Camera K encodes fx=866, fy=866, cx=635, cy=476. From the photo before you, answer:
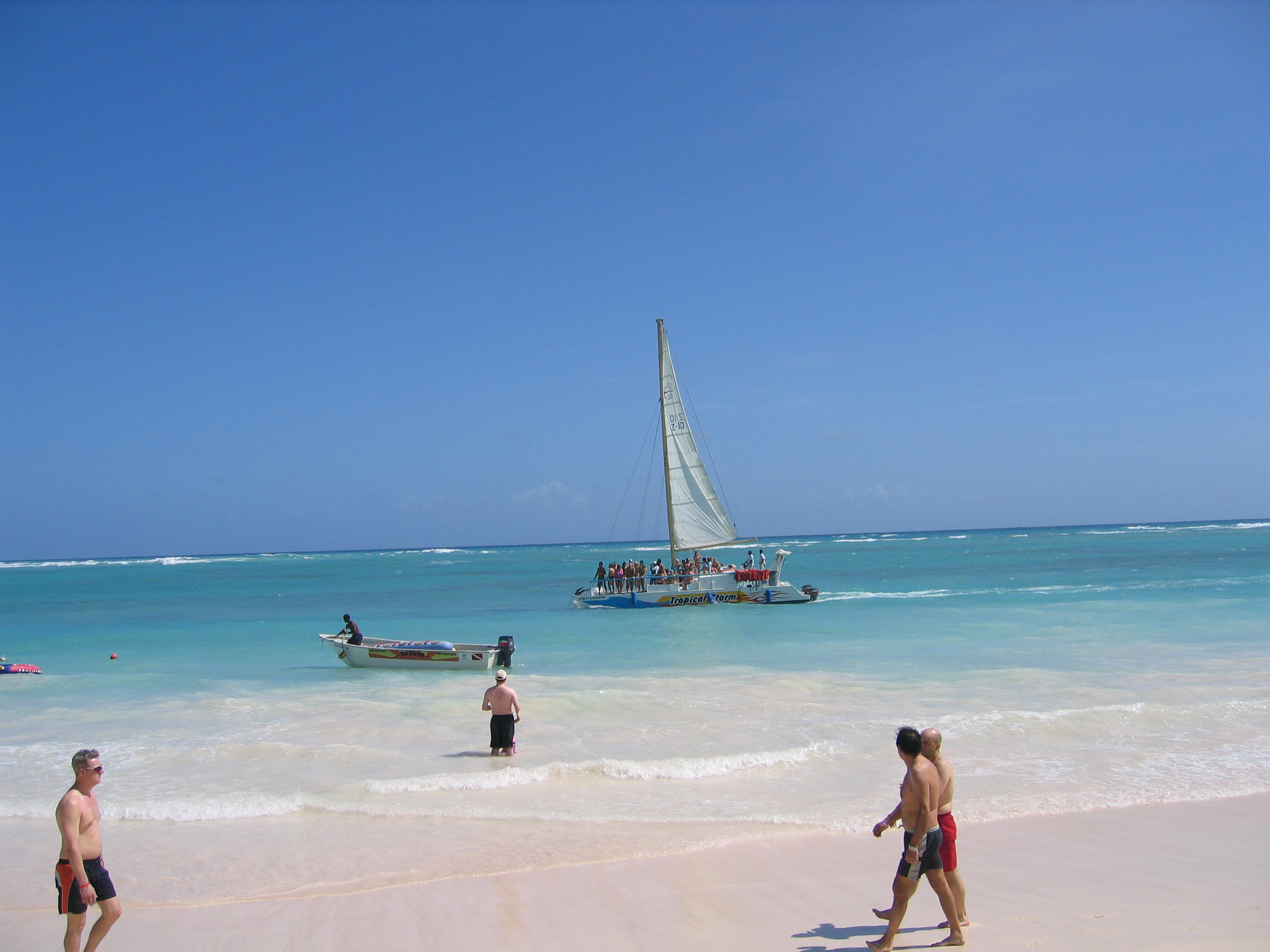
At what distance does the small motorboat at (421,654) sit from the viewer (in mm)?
19188

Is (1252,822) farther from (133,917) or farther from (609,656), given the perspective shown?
(609,656)

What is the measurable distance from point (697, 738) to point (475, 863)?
16.8 feet

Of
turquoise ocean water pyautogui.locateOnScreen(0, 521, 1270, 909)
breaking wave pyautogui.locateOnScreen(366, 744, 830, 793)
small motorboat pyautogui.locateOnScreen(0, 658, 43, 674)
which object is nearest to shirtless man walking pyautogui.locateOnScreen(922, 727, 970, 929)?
turquoise ocean water pyautogui.locateOnScreen(0, 521, 1270, 909)

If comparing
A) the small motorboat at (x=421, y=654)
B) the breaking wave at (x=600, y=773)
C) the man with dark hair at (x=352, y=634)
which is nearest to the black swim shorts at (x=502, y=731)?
the breaking wave at (x=600, y=773)

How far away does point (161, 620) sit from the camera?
113ft

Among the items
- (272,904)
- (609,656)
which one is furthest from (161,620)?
(272,904)

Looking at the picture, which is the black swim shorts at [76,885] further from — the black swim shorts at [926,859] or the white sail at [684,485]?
the white sail at [684,485]

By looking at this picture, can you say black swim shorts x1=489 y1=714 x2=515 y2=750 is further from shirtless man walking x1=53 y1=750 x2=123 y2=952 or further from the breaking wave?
shirtless man walking x1=53 y1=750 x2=123 y2=952

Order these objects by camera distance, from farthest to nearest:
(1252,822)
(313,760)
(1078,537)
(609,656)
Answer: (1078,537) → (609,656) → (313,760) → (1252,822)

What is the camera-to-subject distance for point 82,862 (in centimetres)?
541

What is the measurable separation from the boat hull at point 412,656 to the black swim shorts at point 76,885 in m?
13.6

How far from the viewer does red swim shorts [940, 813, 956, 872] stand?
5559 mm

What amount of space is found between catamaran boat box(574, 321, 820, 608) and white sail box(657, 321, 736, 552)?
0.02 meters

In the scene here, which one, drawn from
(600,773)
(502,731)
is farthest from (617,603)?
(600,773)
